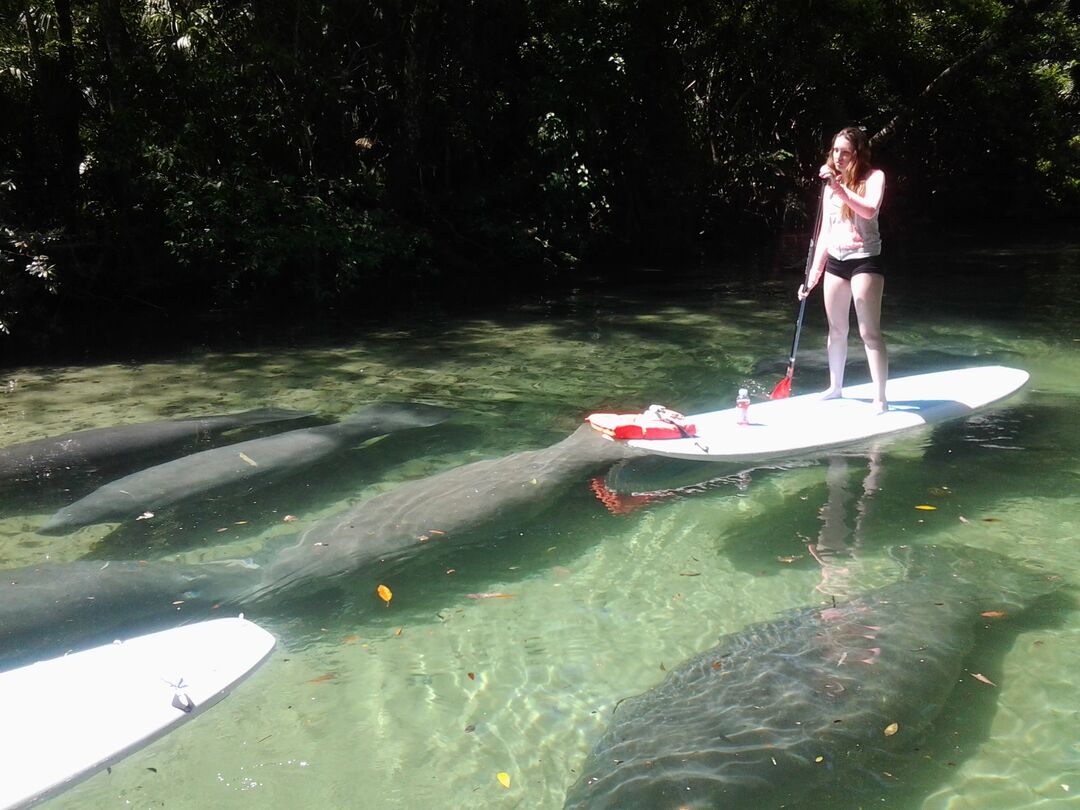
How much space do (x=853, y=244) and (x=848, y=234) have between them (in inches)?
3.2

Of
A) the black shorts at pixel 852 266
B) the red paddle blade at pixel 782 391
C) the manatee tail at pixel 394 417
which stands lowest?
the manatee tail at pixel 394 417

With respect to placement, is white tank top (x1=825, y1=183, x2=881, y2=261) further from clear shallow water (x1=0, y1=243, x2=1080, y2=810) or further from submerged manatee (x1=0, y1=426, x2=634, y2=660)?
submerged manatee (x1=0, y1=426, x2=634, y2=660)

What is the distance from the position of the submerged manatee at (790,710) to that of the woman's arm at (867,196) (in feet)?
9.06

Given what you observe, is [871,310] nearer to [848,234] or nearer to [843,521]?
[848,234]

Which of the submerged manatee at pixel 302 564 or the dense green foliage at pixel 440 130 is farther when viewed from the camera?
the dense green foliage at pixel 440 130

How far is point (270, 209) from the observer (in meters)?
14.4

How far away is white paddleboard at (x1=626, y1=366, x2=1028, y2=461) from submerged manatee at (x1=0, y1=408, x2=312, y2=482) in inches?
133

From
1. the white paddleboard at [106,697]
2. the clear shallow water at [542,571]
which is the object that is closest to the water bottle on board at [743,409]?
the clear shallow water at [542,571]

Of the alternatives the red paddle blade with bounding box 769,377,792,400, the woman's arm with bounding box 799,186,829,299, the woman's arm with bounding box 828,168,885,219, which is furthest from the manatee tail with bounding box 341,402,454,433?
the woman's arm with bounding box 828,168,885,219

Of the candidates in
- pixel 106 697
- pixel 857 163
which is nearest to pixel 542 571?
pixel 106 697

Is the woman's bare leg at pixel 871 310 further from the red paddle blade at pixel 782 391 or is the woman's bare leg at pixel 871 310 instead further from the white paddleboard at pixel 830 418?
the red paddle blade at pixel 782 391

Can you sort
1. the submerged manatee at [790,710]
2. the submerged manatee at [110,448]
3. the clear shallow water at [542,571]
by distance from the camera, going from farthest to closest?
the submerged manatee at [110,448] → the clear shallow water at [542,571] → the submerged manatee at [790,710]

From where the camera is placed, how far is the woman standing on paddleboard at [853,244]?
617cm

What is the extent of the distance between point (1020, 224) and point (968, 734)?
26.7 metres
